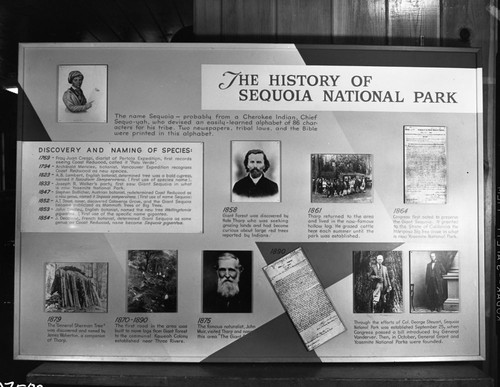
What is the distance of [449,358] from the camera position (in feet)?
4.42

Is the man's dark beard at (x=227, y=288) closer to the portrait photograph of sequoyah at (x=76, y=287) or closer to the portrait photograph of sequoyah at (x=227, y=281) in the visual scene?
the portrait photograph of sequoyah at (x=227, y=281)

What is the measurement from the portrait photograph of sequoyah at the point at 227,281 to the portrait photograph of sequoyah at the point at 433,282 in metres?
0.61

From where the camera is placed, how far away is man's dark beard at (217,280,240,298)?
1.34 meters

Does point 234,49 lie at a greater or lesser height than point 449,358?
greater

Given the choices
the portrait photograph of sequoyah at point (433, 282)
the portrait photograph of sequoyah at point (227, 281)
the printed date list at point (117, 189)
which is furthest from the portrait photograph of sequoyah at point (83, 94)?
the portrait photograph of sequoyah at point (433, 282)

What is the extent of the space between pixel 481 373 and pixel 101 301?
1406 mm

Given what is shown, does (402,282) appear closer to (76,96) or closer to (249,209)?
(249,209)

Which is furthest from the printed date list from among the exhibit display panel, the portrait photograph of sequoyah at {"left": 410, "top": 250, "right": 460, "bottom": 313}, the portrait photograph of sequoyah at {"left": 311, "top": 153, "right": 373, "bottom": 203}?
the portrait photograph of sequoyah at {"left": 410, "top": 250, "right": 460, "bottom": 313}

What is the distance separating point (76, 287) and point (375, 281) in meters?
1.11

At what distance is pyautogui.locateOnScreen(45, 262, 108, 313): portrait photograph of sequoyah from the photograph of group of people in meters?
0.94

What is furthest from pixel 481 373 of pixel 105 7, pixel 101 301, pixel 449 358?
pixel 105 7

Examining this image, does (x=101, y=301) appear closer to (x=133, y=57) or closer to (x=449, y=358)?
(x=133, y=57)

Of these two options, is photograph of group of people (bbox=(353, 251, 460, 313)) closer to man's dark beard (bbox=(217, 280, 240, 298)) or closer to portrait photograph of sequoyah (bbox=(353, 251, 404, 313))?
portrait photograph of sequoyah (bbox=(353, 251, 404, 313))

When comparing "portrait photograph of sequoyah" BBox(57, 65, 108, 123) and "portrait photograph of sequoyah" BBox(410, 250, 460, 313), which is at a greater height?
"portrait photograph of sequoyah" BBox(57, 65, 108, 123)
